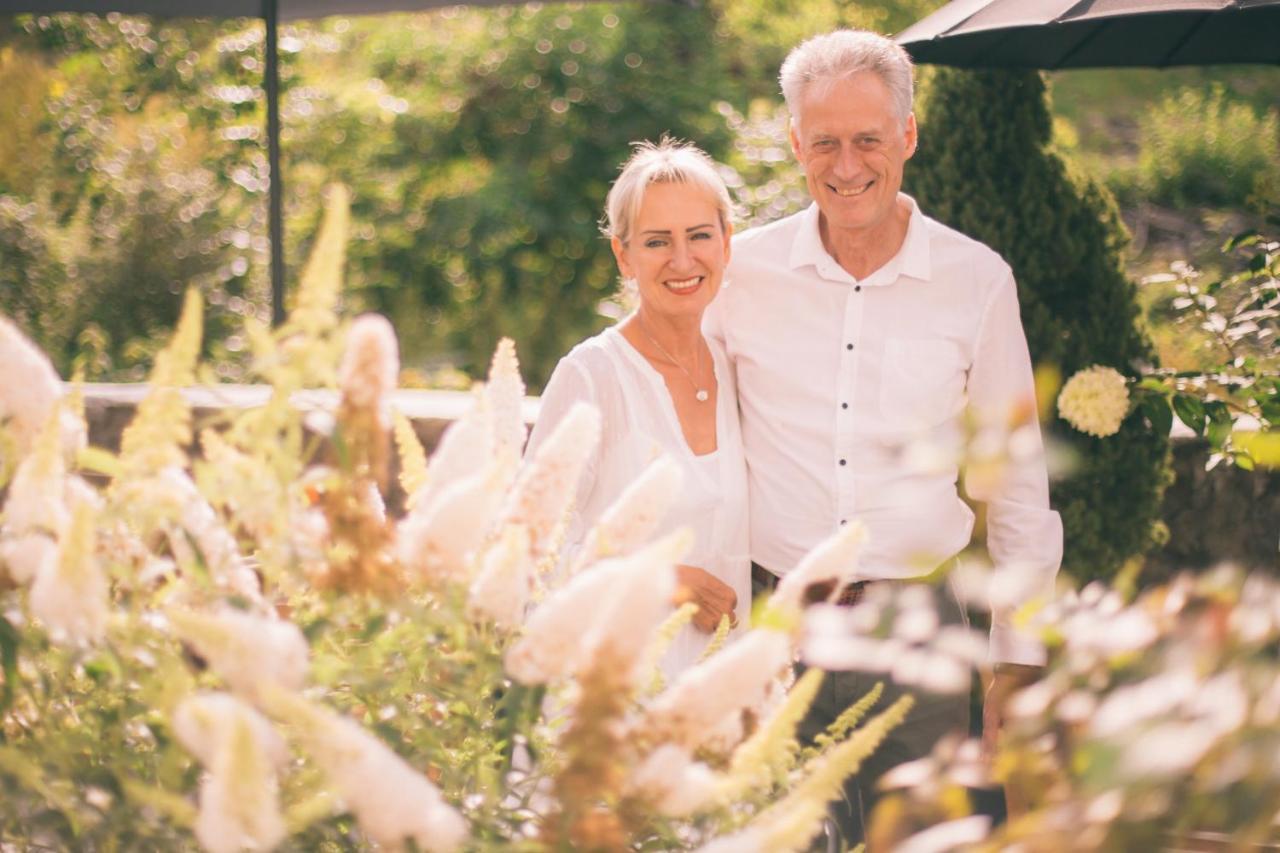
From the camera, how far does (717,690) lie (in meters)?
0.94

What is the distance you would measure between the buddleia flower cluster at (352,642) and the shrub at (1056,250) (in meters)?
2.86

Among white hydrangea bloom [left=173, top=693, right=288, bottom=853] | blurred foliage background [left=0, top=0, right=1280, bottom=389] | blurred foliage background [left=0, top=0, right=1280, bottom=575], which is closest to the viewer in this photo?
white hydrangea bloom [left=173, top=693, right=288, bottom=853]

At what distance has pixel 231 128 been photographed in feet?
29.1

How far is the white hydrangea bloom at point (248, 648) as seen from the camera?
87 cm

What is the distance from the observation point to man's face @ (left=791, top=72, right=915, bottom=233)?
2.43 meters

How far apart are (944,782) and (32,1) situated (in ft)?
16.2

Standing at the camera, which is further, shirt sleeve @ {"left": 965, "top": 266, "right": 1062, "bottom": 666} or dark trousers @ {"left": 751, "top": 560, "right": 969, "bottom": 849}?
shirt sleeve @ {"left": 965, "top": 266, "right": 1062, "bottom": 666}

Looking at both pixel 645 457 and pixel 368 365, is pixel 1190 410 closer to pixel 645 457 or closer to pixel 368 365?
pixel 645 457

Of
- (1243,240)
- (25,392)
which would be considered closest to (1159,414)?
(1243,240)

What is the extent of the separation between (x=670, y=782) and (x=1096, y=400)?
2.45 m

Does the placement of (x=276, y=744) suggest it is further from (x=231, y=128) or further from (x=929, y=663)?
(x=231, y=128)

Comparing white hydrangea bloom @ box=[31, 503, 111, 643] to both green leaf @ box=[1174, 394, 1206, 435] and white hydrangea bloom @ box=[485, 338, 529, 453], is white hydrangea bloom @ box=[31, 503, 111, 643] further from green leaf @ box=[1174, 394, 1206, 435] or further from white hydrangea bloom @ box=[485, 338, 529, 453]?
green leaf @ box=[1174, 394, 1206, 435]

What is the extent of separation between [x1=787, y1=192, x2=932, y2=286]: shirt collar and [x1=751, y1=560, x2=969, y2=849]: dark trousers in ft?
1.77

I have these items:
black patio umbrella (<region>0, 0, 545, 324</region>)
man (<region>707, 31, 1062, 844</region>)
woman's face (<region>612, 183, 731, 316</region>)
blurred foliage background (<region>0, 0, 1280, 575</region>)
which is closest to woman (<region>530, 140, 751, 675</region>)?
woman's face (<region>612, 183, 731, 316</region>)
